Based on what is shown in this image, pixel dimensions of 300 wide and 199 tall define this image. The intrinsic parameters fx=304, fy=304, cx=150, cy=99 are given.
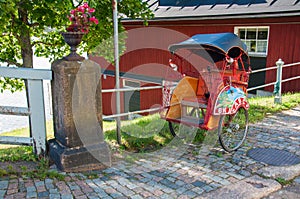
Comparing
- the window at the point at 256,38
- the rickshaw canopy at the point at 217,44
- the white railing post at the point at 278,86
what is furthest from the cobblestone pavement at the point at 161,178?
the window at the point at 256,38

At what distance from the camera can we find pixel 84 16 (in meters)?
4.30

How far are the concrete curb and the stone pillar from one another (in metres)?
1.70

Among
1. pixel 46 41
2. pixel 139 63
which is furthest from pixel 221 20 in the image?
pixel 46 41

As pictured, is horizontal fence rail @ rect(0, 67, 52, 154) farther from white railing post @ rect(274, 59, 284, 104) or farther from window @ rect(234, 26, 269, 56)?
window @ rect(234, 26, 269, 56)

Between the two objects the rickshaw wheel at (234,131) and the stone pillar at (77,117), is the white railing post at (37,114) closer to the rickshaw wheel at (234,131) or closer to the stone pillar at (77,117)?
the stone pillar at (77,117)

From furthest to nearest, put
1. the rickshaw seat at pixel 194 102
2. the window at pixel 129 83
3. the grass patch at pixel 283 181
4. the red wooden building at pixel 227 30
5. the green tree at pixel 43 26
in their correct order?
the window at pixel 129 83
the red wooden building at pixel 227 30
the rickshaw seat at pixel 194 102
the green tree at pixel 43 26
the grass patch at pixel 283 181

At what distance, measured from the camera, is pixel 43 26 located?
612cm

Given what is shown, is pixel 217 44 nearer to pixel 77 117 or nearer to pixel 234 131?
pixel 234 131

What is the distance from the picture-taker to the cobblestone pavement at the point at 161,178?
3.72m

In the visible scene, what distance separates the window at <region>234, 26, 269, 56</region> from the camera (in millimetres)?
11750

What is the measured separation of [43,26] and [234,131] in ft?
14.0

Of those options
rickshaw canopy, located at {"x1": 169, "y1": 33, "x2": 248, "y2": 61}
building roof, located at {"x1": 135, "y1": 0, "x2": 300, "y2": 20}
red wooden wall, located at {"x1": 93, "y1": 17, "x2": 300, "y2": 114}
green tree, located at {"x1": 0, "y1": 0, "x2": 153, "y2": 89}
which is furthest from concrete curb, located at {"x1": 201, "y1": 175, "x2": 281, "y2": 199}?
building roof, located at {"x1": 135, "y1": 0, "x2": 300, "y2": 20}

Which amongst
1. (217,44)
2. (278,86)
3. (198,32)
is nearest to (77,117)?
(217,44)

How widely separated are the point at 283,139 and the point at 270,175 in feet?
5.82
